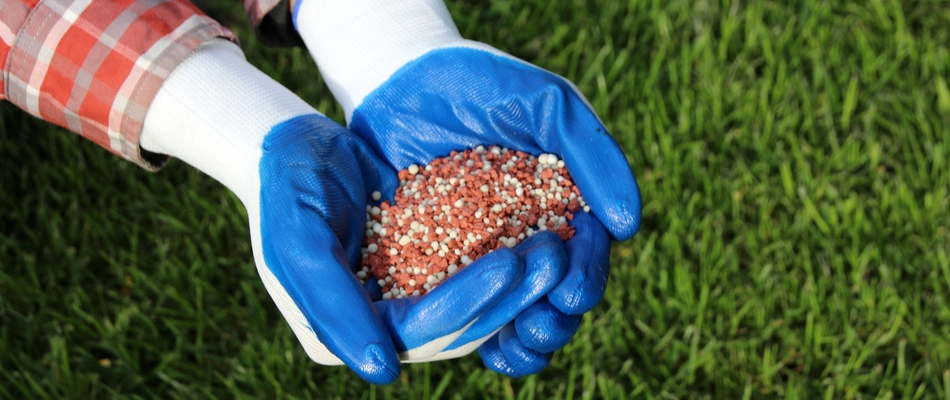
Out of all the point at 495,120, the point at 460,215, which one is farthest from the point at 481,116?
the point at 460,215

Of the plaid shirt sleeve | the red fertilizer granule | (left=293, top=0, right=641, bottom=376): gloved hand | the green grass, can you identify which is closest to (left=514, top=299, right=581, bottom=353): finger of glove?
(left=293, top=0, right=641, bottom=376): gloved hand

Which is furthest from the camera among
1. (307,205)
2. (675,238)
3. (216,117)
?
(675,238)

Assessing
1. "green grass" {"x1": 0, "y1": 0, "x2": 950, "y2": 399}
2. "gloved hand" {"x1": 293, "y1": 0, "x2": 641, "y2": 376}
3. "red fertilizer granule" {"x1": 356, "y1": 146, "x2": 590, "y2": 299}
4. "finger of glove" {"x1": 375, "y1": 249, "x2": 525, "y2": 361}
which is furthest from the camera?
"green grass" {"x1": 0, "y1": 0, "x2": 950, "y2": 399}

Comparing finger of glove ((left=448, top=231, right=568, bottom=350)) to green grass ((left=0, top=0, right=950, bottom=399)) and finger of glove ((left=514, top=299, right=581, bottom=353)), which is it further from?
green grass ((left=0, top=0, right=950, bottom=399))

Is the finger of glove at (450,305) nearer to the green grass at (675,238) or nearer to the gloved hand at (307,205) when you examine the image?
the gloved hand at (307,205)

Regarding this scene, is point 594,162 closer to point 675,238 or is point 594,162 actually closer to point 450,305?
point 450,305

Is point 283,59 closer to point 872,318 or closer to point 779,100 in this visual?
point 779,100
